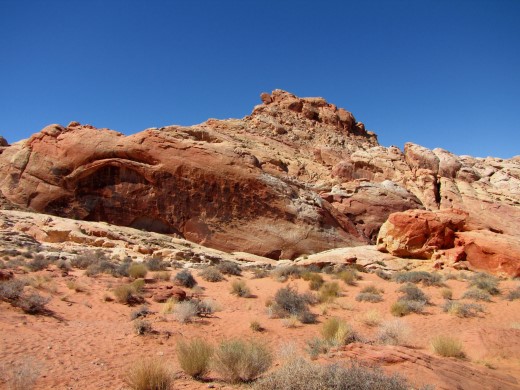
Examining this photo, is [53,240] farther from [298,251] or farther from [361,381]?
[361,381]

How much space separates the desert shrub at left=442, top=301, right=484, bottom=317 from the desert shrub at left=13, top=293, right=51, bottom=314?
11.0 meters

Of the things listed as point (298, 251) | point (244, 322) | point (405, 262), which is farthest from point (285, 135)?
point (244, 322)

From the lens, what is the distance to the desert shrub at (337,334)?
7.52 meters

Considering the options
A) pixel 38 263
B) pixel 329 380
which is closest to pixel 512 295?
pixel 329 380

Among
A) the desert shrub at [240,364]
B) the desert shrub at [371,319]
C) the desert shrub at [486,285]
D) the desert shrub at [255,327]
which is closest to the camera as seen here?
the desert shrub at [240,364]

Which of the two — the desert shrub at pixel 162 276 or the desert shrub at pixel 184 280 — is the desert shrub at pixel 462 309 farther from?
the desert shrub at pixel 162 276

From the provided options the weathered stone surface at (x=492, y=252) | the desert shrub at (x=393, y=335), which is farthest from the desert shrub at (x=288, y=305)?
the weathered stone surface at (x=492, y=252)

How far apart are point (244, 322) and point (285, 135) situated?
39026 millimetres

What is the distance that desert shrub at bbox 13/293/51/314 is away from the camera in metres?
9.20

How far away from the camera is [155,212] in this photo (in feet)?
87.0

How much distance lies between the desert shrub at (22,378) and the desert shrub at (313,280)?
10629 mm

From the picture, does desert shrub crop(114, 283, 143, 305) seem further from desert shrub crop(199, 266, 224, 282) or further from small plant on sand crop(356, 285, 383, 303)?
small plant on sand crop(356, 285, 383, 303)

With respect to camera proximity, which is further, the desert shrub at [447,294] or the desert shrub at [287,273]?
the desert shrub at [287,273]

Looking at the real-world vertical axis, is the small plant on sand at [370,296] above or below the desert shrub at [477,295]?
below
